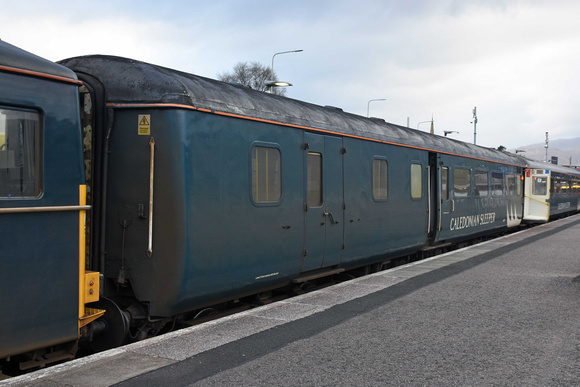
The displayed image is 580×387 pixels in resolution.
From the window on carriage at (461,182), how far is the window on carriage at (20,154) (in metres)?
10.4

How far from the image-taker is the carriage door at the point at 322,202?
24.6 ft

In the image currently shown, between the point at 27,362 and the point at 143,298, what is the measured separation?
1.30 meters

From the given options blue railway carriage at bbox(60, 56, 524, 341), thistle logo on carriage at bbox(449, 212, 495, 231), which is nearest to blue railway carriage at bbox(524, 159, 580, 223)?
thistle logo on carriage at bbox(449, 212, 495, 231)

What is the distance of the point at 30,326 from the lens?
13.9 ft

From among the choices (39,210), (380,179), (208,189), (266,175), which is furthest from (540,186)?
(39,210)

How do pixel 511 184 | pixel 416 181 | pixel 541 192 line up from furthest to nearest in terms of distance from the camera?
pixel 541 192 < pixel 511 184 < pixel 416 181

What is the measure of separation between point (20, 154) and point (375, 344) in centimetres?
344

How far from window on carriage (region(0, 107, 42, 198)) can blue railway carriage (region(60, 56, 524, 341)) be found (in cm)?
105

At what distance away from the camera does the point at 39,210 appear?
4227 mm

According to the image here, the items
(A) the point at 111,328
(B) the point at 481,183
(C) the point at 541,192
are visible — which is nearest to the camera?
(A) the point at 111,328

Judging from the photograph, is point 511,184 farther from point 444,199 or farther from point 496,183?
point 444,199

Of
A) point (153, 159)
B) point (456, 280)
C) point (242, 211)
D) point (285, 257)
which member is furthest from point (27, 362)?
point (456, 280)

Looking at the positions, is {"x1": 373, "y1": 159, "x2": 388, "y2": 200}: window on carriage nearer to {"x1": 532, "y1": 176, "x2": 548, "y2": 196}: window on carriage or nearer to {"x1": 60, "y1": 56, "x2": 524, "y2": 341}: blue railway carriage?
{"x1": 60, "y1": 56, "x2": 524, "y2": 341}: blue railway carriage

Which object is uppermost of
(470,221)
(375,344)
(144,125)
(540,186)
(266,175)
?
(144,125)
